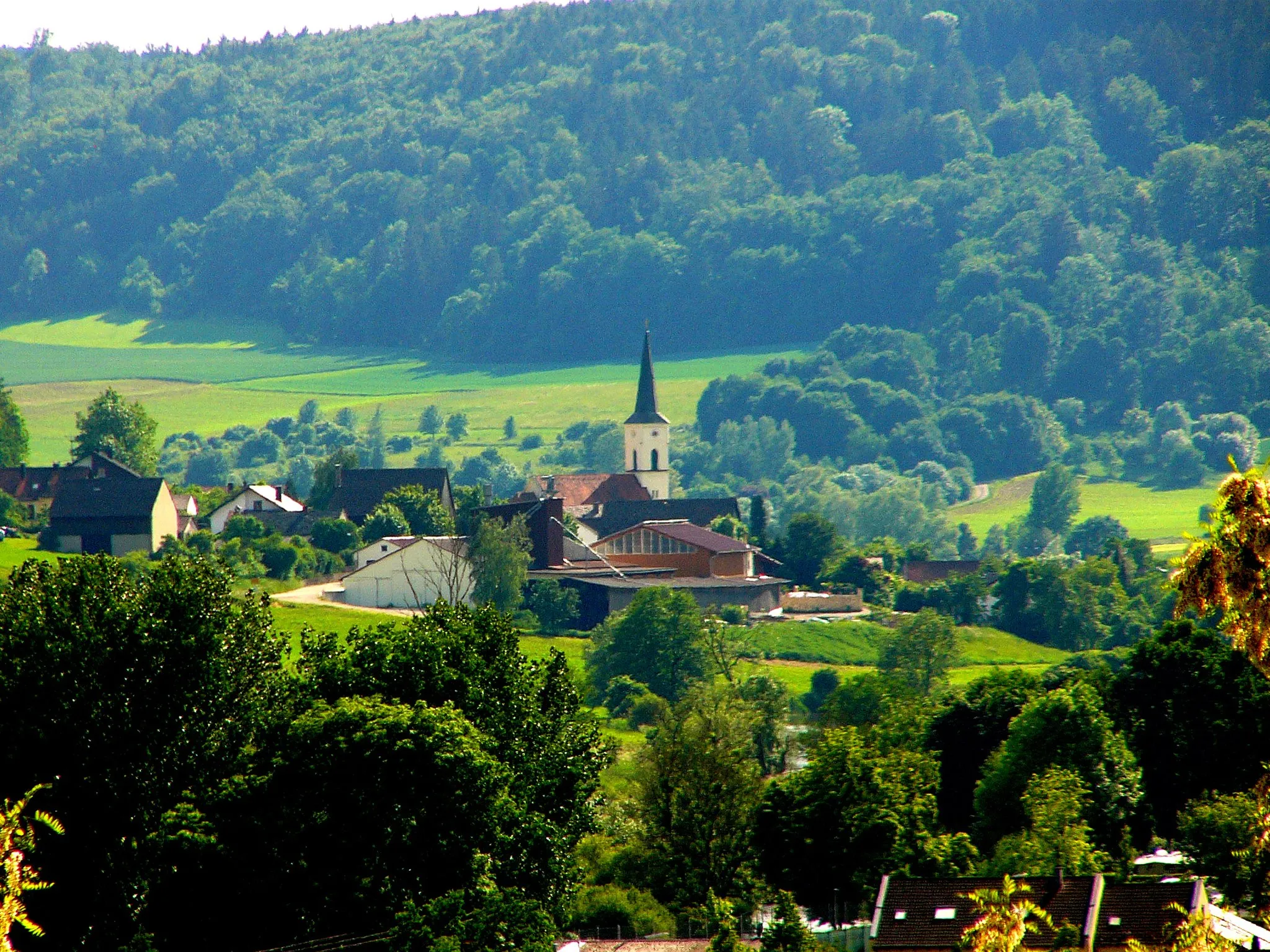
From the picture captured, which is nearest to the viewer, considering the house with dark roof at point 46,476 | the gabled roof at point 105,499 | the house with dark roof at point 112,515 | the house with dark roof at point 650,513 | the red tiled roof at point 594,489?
the house with dark roof at point 112,515

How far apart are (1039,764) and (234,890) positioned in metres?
19.7

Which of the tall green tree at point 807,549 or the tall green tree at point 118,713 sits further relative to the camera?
the tall green tree at point 807,549

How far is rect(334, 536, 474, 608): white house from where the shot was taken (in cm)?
9419

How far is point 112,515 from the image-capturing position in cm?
10106

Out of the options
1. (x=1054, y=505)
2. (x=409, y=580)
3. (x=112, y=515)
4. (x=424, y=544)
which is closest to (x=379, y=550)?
(x=424, y=544)

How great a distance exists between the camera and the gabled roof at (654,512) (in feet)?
424

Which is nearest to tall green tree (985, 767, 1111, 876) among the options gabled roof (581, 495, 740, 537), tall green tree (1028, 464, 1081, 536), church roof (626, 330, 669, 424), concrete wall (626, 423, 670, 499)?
gabled roof (581, 495, 740, 537)

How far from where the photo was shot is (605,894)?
141 ft

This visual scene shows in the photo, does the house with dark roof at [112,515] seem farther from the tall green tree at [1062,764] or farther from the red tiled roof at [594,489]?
the tall green tree at [1062,764]

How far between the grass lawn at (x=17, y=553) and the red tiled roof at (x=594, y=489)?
5260 cm

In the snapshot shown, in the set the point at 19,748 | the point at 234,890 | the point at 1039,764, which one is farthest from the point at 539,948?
the point at 1039,764

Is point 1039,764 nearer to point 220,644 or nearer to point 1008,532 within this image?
point 220,644

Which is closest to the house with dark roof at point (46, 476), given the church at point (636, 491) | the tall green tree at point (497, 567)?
the tall green tree at point (497, 567)

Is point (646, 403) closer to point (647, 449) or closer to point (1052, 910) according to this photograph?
point (647, 449)
